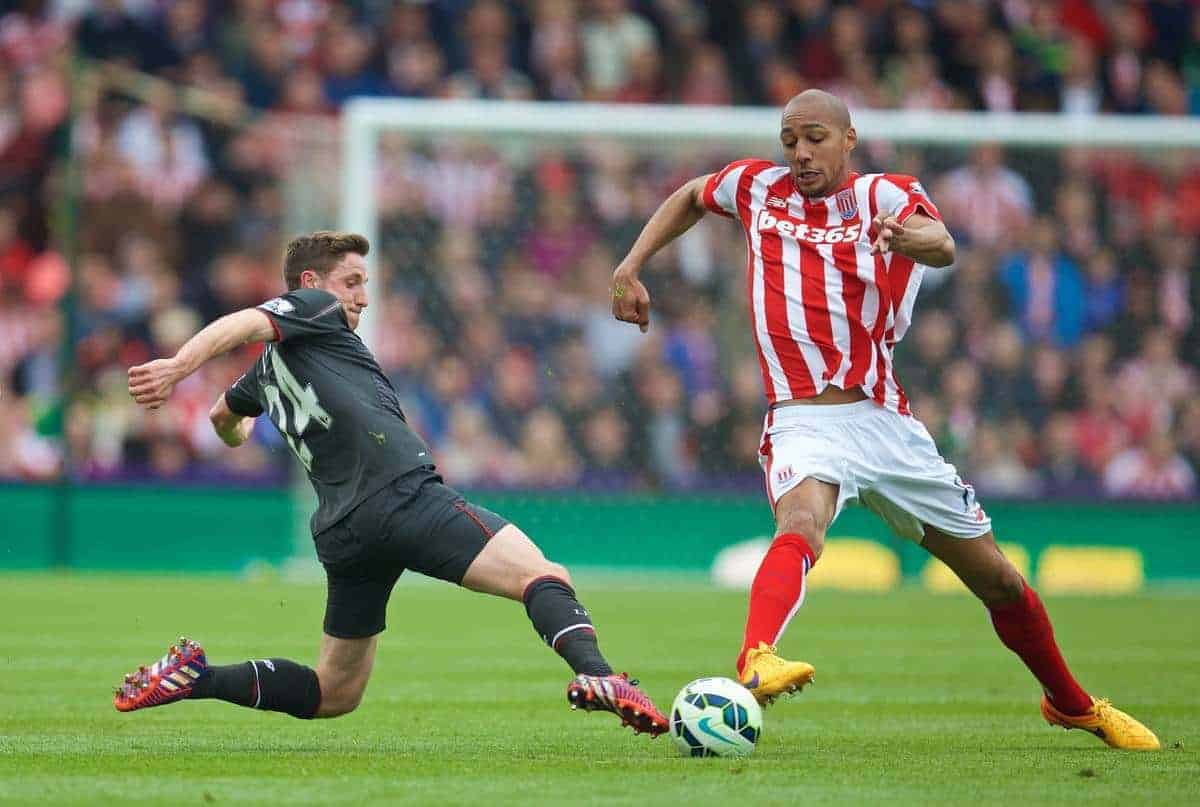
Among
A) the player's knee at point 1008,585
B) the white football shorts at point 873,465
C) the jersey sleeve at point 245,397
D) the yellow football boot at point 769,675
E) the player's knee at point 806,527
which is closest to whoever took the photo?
the yellow football boot at point 769,675

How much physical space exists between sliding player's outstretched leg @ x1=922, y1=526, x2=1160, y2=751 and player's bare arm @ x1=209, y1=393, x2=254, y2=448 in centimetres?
248

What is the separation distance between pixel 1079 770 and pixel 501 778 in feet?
6.14

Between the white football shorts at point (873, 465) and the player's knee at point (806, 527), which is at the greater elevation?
the white football shorts at point (873, 465)

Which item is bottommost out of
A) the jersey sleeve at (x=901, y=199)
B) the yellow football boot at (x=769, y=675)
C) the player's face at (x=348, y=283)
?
the yellow football boot at (x=769, y=675)

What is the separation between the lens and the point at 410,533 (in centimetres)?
648

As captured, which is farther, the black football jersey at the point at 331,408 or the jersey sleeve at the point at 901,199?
the jersey sleeve at the point at 901,199

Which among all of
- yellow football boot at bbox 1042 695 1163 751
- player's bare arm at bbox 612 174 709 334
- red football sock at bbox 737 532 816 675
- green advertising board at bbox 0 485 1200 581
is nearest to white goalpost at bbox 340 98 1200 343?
green advertising board at bbox 0 485 1200 581

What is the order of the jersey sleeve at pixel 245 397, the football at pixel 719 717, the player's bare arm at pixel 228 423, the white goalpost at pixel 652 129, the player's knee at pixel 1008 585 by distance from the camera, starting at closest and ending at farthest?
1. the football at pixel 719 717
2. the jersey sleeve at pixel 245 397
3. the player's bare arm at pixel 228 423
4. the player's knee at pixel 1008 585
5. the white goalpost at pixel 652 129

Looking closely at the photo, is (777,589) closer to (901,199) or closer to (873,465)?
(873,465)

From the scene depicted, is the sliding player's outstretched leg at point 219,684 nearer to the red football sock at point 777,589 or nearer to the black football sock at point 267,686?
the black football sock at point 267,686

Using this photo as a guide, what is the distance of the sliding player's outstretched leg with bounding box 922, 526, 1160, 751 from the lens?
713cm

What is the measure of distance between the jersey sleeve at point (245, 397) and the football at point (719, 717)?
72.5 inches

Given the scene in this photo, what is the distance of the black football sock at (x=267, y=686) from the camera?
22.3ft

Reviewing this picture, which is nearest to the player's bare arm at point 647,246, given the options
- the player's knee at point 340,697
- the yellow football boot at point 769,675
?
the yellow football boot at point 769,675
